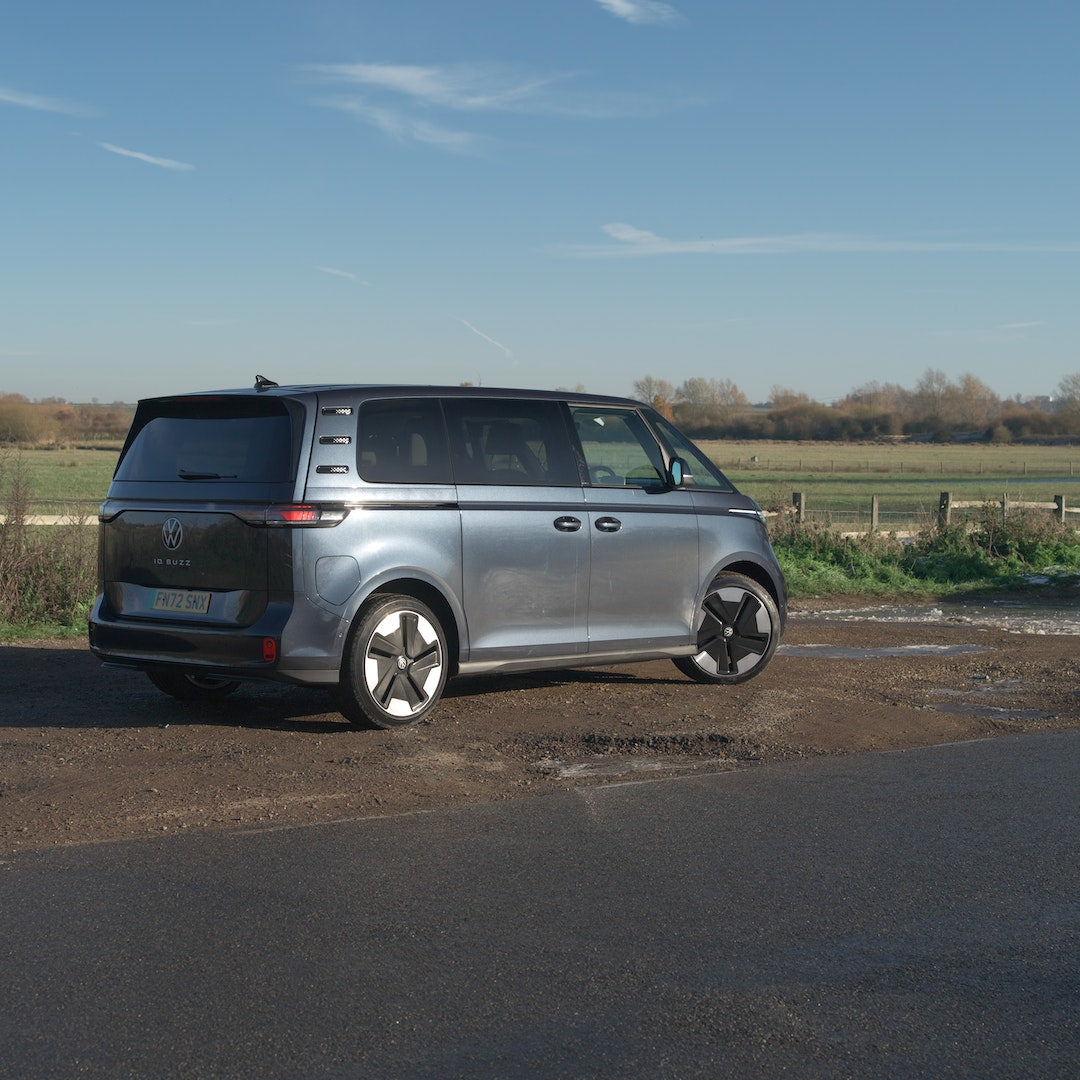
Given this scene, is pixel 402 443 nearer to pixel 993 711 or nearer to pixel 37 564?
pixel 993 711

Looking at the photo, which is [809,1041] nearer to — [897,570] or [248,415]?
[248,415]

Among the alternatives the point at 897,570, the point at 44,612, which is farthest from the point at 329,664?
the point at 897,570

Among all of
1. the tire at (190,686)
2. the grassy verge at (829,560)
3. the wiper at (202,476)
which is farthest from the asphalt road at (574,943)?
the grassy verge at (829,560)

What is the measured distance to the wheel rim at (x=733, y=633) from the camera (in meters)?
9.91

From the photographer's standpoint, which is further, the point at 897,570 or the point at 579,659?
the point at 897,570

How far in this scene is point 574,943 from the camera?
15.2 ft

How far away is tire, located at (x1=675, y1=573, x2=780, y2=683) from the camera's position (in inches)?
391

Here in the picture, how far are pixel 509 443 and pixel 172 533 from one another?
2.18 m

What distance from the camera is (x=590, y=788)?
6902 mm

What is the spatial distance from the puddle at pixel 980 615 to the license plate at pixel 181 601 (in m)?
9.08

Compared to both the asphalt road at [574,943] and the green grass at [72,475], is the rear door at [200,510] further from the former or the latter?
the green grass at [72,475]

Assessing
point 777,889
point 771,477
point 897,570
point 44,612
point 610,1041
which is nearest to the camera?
point 610,1041

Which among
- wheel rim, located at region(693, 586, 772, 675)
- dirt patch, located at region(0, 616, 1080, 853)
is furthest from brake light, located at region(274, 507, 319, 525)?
wheel rim, located at region(693, 586, 772, 675)

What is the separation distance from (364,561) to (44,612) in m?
7.15
